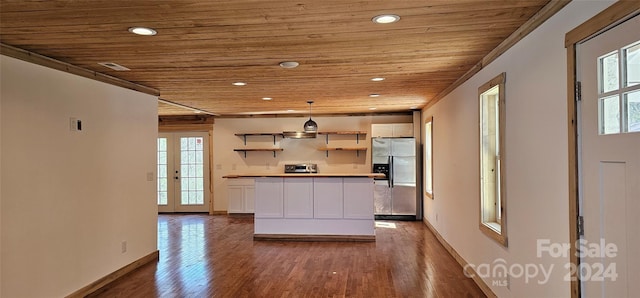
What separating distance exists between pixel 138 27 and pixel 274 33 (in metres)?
0.92

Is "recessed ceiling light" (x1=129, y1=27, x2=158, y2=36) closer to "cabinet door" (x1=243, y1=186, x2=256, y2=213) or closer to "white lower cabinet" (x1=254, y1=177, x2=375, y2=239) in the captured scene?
"white lower cabinet" (x1=254, y1=177, x2=375, y2=239)

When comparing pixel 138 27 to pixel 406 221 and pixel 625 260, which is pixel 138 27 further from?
pixel 406 221

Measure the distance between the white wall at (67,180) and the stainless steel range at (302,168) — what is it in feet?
13.3

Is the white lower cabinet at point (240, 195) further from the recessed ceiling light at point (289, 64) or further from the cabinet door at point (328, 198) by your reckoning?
the recessed ceiling light at point (289, 64)

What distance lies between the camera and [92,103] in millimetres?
3904

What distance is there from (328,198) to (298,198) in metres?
0.48

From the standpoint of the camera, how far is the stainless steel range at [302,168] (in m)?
8.56

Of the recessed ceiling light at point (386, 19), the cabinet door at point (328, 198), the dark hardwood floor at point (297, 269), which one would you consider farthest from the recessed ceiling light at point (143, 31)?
the cabinet door at point (328, 198)

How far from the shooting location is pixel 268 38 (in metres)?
2.96

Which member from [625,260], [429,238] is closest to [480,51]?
[625,260]

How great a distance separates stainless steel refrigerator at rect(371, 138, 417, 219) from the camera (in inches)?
303

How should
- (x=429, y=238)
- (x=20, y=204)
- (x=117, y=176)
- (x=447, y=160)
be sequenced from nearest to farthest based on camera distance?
(x=20, y=204) → (x=117, y=176) → (x=447, y=160) → (x=429, y=238)

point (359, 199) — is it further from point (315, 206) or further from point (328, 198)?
point (315, 206)

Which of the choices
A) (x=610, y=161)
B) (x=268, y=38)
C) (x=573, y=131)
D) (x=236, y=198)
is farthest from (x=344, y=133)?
(x=610, y=161)
